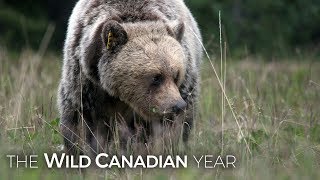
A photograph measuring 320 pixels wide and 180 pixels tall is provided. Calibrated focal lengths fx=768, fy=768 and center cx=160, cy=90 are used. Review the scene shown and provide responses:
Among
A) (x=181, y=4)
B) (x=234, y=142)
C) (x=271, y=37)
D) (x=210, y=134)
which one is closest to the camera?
(x=234, y=142)

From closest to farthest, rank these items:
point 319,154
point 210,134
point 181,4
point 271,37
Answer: point 319,154 < point 210,134 < point 181,4 < point 271,37

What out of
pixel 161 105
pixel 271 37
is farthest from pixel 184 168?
pixel 271 37

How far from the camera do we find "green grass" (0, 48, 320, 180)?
15.1ft

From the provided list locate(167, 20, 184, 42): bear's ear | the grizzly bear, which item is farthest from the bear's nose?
locate(167, 20, 184, 42): bear's ear

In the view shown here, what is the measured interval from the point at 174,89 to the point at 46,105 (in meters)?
1.98

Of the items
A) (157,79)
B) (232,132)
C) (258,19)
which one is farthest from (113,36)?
(258,19)

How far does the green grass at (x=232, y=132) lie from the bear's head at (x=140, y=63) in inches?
18.6

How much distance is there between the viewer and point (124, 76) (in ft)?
19.1

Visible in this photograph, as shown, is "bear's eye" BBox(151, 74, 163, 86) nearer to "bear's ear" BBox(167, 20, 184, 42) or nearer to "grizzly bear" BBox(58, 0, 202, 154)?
"grizzly bear" BBox(58, 0, 202, 154)

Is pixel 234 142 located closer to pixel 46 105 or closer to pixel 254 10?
pixel 46 105

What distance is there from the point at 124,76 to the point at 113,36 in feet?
1.03

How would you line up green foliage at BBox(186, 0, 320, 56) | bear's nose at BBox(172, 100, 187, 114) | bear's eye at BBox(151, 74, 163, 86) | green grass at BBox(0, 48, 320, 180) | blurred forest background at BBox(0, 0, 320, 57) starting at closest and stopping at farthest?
green grass at BBox(0, 48, 320, 180), bear's nose at BBox(172, 100, 187, 114), bear's eye at BBox(151, 74, 163, 86), blurred forest background at BBox(0, 0, 320, 57), green foliage at BBox(186, 0, 320, 56)

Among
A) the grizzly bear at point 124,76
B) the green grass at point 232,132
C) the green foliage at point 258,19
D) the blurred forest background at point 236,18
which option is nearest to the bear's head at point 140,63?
the grizzly bear at point 124,76

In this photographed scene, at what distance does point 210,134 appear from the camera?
20.8 ft
